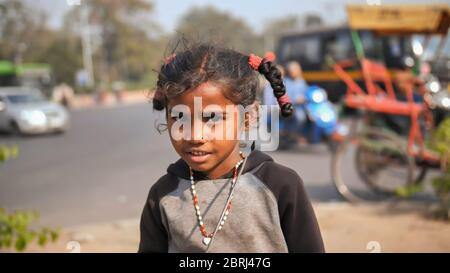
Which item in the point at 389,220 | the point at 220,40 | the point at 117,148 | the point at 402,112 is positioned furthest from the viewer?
the point at 117,148

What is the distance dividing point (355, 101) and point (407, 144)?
0.69 meters

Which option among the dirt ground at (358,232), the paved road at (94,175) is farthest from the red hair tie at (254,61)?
the dirt ground at (358,232)

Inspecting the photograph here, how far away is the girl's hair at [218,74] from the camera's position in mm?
1416

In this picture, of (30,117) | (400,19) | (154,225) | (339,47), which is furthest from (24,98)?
(154,225)

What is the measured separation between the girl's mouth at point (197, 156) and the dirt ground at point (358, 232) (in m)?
2.19

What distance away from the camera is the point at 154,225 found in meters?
1.53

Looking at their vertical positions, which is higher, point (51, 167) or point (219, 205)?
point (219, 205)

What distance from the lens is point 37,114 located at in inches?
538

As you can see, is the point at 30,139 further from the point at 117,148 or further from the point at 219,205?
the point at 219,205

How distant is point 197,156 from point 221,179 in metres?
0.12

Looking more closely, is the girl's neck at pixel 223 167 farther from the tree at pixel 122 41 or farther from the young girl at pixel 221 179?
the tree at pixel 122 41

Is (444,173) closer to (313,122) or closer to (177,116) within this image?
(177,116)
